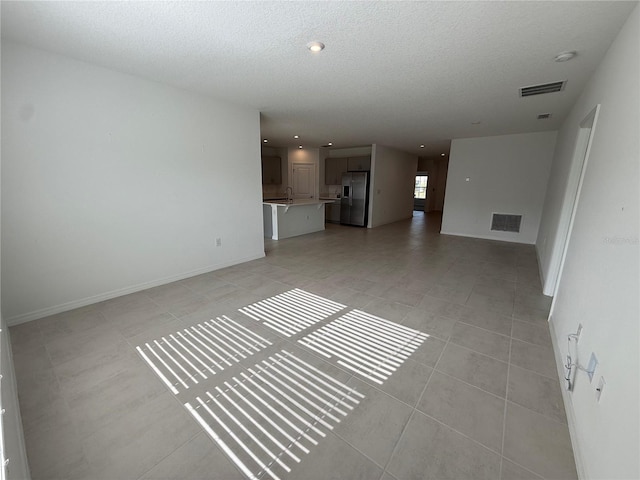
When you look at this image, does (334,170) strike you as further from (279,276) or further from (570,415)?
(570,415)

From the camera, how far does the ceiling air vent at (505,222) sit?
247 inches

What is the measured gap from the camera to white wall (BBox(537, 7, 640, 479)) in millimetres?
1048

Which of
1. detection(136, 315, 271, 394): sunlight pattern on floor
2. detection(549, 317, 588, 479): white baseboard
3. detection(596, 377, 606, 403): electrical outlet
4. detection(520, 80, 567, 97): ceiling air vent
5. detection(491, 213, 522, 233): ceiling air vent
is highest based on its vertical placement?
detection(520, 80, 567, 97): ceiling air vent

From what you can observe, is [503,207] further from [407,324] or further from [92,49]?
[92,49]

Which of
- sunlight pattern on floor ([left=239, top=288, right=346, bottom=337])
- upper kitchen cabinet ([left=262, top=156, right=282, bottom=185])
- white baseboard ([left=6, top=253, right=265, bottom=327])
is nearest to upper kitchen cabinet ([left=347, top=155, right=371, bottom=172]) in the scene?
upper kitchen cabinet ([left=262, top=156, right=282, bottom=185])

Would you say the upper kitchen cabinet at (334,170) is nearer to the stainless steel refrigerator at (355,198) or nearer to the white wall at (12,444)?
the stainless steel refrigerator at (355,198)

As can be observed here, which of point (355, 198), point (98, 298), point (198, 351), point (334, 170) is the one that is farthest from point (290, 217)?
point (198, 351)

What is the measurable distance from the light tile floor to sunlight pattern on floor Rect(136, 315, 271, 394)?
0.08 meters

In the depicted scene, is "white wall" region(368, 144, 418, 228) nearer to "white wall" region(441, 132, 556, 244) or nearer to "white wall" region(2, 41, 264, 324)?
"white wall" region(441, 132, 556, 244)

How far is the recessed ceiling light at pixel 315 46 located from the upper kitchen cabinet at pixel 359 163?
6.22 meters

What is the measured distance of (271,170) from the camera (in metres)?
8.73

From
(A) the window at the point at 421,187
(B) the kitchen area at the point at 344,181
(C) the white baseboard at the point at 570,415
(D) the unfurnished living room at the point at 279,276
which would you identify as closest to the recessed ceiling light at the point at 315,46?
(D) the unfurnished living room at the point at 279,276

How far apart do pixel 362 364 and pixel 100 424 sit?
5.57ft

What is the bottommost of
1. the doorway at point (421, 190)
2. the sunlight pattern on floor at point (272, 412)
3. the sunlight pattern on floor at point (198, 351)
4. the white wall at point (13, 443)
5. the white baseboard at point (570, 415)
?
the sunlight pattern on floor at point (272, 412)
